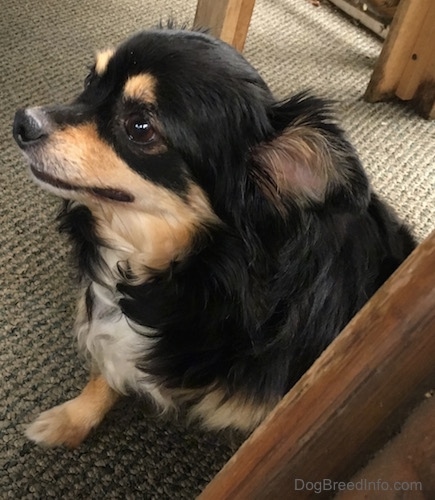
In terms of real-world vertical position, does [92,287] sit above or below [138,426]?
above

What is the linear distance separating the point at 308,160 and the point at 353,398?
365 mm

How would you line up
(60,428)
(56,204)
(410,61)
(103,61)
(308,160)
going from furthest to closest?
1. (410,61)
2. (56,204)
3. (60,428)
4. (103,61)
5. (308,160)

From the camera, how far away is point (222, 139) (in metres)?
0.81

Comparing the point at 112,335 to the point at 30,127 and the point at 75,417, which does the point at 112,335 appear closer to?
the point at 75,417

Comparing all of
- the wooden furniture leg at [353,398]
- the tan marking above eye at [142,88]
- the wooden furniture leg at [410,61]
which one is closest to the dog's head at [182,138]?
the tan marking above eye at [142,88]

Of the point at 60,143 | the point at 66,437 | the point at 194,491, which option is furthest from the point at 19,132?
the point at 194,491

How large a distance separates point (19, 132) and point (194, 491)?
0.60 m

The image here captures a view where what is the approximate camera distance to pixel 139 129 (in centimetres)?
80

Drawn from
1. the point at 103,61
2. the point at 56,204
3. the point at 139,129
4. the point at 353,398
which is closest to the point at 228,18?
the point at 56,204

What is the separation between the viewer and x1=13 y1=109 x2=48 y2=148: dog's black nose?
0.83 metres

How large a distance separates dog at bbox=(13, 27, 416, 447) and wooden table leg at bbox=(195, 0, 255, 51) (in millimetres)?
649

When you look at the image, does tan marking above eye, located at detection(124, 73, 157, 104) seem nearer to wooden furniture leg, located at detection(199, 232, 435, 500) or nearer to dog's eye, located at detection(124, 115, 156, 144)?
dog's eye, located at detection(124, 115, 156, 144)

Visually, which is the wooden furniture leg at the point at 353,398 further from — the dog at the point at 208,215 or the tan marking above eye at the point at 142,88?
the tan marking above eye at the point at 142,88

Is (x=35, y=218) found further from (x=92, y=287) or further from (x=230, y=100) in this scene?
(x=230, y=100)
